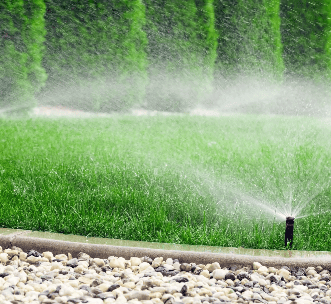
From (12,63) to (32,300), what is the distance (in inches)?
353

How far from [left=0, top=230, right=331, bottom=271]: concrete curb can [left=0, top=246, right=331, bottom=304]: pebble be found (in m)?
0.04

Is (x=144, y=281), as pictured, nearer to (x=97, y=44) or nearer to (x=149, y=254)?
(x=149, y=254)

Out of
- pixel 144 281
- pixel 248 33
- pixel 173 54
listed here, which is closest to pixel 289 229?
pixel 144 281

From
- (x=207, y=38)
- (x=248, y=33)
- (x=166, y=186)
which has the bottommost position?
(x=166, y=186)

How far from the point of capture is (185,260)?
276cm

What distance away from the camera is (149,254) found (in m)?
2.79

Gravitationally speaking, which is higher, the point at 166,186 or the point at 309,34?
the point at 309,34

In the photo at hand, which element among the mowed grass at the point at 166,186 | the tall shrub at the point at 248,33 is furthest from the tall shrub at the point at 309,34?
the mowed grass at the point at 166,186

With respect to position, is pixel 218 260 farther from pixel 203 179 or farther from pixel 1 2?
pixel 1 2

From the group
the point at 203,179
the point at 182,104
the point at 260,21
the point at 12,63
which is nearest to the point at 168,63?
the point at 182,104

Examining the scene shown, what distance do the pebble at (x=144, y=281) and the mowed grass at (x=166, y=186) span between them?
1.44 feet

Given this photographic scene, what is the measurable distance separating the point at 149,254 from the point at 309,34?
10.7 meters

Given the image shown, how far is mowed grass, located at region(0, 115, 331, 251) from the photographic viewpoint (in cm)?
334

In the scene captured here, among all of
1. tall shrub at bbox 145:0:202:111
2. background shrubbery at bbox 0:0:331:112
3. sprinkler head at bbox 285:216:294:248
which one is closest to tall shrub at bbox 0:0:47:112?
background shrubbery at bbox 0:0:331:112
